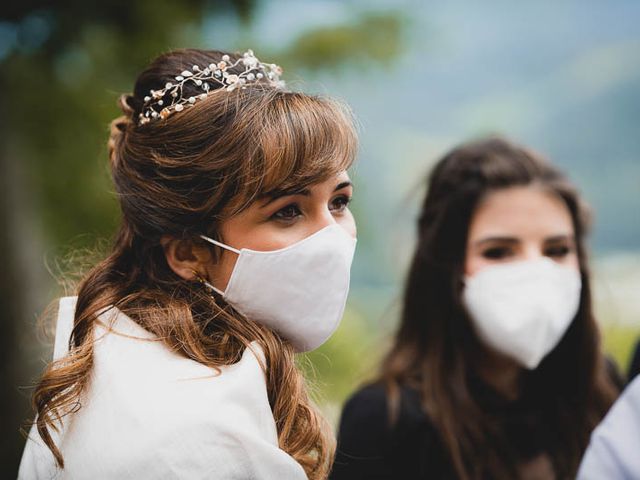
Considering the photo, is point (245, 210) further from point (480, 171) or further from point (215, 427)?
point (480, 171)

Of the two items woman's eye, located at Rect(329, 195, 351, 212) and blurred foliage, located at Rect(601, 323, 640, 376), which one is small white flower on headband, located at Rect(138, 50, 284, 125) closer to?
woman's eye, located at Rect(329, 195, 351, 212)

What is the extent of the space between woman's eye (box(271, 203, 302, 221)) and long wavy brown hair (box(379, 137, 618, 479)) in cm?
125

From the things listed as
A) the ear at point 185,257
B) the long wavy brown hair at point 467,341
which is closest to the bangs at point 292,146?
the ear at point 185,257

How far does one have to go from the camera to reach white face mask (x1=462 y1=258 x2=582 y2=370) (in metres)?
2.71

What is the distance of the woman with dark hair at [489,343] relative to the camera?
2781 mm

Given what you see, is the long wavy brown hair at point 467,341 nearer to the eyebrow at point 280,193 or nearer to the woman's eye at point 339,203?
the woman's eye at point 339,203

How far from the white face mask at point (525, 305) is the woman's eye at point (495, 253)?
88 mm

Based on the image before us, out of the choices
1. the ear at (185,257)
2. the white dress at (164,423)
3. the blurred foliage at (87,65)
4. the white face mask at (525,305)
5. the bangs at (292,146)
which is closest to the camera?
the white dress at (164,423)

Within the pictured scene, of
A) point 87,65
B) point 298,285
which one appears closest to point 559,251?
point 298,285

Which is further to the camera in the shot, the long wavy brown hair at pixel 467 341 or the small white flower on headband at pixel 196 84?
the long wavy brown hair at pixel 467 341

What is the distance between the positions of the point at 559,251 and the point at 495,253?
28 centimetres

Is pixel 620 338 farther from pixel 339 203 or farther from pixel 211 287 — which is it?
pixel 211 287

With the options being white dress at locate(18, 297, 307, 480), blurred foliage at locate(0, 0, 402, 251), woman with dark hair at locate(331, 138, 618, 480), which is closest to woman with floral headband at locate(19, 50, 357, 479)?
white dress at locate(18, 297, 307, 480)

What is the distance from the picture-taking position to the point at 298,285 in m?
1.91
